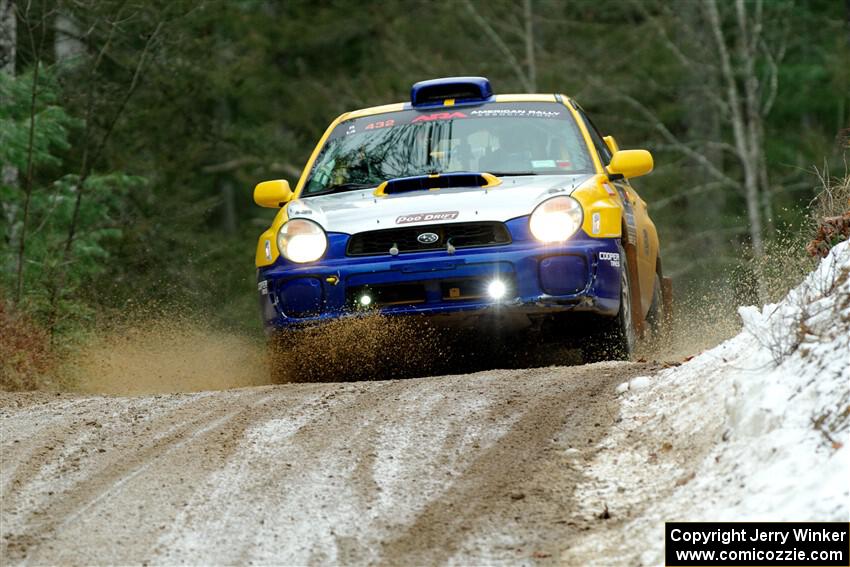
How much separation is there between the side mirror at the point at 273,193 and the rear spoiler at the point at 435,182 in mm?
719

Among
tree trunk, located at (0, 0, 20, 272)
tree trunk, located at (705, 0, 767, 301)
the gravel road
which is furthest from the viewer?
tree trunk, located at (705, 0, 767, 301)

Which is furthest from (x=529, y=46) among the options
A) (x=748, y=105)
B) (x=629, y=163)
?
(x=629, y=163)

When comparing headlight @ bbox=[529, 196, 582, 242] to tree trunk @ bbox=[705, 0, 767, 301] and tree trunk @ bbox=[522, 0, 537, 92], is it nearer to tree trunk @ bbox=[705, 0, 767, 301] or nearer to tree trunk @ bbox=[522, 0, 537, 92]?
tree trunk @ bbox=[705, 0, 767, 301]

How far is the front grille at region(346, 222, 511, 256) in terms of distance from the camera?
8195 mm

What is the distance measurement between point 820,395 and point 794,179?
1081 inches

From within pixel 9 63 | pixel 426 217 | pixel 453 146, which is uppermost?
pixel 9 63

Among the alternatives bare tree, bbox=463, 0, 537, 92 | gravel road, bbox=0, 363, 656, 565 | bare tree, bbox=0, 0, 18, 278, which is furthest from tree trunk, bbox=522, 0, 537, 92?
gravel road, bbox=0, 363, 656, 565

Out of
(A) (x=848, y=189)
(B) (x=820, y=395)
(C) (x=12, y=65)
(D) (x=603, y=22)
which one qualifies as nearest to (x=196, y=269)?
(C) (x=12, y=65)

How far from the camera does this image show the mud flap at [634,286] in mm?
8945

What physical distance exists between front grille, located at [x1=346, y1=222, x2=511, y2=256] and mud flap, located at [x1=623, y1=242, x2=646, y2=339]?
39.9 inches

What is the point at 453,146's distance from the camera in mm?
9289

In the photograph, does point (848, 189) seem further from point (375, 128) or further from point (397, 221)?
point (375, 128)

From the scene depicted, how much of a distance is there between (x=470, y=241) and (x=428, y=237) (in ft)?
0.80

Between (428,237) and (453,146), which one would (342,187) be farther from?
(428,237)
